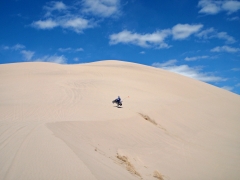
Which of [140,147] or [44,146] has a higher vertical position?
[140,147]

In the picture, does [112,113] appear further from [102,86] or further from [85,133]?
[102,86]

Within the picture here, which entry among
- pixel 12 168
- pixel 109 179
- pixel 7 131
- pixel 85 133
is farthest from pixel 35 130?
pixel 109 179

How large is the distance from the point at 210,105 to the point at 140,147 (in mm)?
14975

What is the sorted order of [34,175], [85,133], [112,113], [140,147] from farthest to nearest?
1. [112,113]
2. [140,147]
3. [85,133]
4. [34,175]

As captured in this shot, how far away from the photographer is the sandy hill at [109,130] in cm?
565

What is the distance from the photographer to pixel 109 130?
10516 mm

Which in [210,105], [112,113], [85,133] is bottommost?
[85,133]

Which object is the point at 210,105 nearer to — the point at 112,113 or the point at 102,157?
the point at 112,113

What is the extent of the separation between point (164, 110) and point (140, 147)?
782 centimetres

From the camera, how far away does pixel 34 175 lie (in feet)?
15.0

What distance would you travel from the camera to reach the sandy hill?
18.5ft

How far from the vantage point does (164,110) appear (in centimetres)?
1716

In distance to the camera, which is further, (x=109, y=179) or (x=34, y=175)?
(x=109, y=179)

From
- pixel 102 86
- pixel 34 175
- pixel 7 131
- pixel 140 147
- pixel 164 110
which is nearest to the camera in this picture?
pixel 34 175
